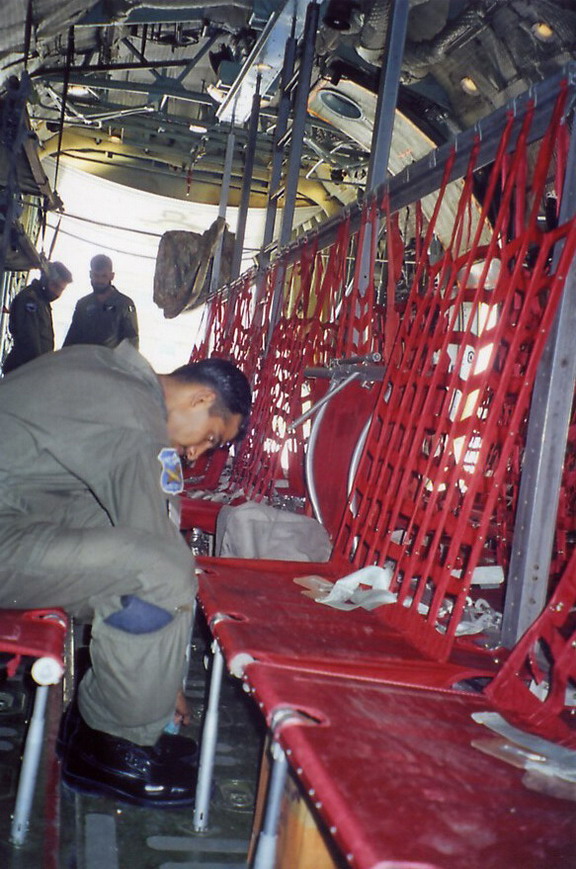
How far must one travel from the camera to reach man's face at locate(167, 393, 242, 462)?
2.61 meters

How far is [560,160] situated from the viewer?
232cm

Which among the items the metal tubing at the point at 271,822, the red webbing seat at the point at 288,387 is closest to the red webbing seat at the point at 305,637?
the metal tubing at the point at 271,822

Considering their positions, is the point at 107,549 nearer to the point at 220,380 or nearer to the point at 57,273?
the point at 220,380

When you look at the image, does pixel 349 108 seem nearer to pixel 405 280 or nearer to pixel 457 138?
pixel 405 280

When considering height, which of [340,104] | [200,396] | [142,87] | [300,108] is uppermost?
[142,87]

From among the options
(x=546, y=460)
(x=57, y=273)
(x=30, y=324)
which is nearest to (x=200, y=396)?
(x=546, y=460)

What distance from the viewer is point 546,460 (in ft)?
7.04

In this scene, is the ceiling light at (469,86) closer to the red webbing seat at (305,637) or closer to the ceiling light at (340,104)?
the ceiling light at (340,104)

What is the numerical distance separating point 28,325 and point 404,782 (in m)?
7.07

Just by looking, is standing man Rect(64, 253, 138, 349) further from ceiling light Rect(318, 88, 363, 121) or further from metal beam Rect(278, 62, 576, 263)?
metal beam Rect(278, 62, 576, 263)

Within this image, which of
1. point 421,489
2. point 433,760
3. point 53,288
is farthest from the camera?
point 53,288

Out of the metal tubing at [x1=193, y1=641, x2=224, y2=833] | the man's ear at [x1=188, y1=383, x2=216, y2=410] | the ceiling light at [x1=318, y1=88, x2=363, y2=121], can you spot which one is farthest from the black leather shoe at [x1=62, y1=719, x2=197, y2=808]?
the ceiling light at [x1=318, y1=88, x2=363, y2=121]

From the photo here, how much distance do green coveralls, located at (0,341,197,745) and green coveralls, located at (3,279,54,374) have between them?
5600mm

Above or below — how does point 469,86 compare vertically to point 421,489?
above
